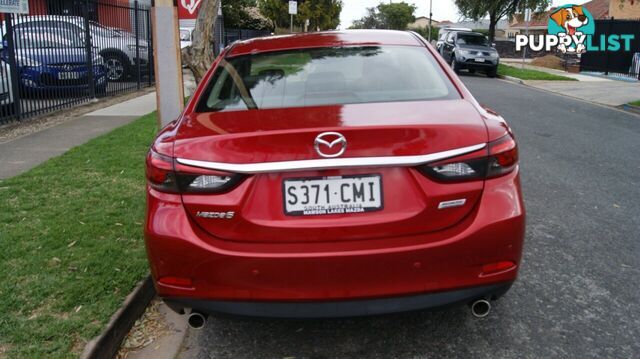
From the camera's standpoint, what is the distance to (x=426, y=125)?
8.23ft

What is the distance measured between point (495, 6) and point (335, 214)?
29.9 m

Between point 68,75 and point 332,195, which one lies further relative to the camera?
point 68,75

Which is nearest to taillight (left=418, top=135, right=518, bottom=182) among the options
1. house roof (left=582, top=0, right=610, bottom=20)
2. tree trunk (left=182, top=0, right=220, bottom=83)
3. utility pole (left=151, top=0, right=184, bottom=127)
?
utility pole (left=151, top=0, right=184, bottom=127)

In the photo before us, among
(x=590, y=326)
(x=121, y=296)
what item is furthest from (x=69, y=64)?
(x=590, y=326)

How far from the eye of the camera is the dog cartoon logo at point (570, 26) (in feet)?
88.1

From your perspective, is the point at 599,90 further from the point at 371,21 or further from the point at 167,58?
the point at 371,21

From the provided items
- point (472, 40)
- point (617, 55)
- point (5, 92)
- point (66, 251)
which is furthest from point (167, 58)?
point (617, 55)

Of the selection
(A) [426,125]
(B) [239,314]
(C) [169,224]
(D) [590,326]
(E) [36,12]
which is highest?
(E) [36,12]

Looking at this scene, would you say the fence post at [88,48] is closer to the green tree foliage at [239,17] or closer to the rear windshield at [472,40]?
the rear windshield at [472,40]

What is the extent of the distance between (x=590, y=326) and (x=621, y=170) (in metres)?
4.38

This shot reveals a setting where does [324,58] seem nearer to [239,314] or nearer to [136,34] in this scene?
[239,314]

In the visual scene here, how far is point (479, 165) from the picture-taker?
A: 2502 mm

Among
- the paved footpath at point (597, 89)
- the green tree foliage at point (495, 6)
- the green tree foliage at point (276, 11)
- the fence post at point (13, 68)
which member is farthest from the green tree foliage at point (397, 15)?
the fence post at point (13, 68)

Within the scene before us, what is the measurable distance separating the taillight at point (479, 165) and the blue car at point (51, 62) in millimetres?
8794
